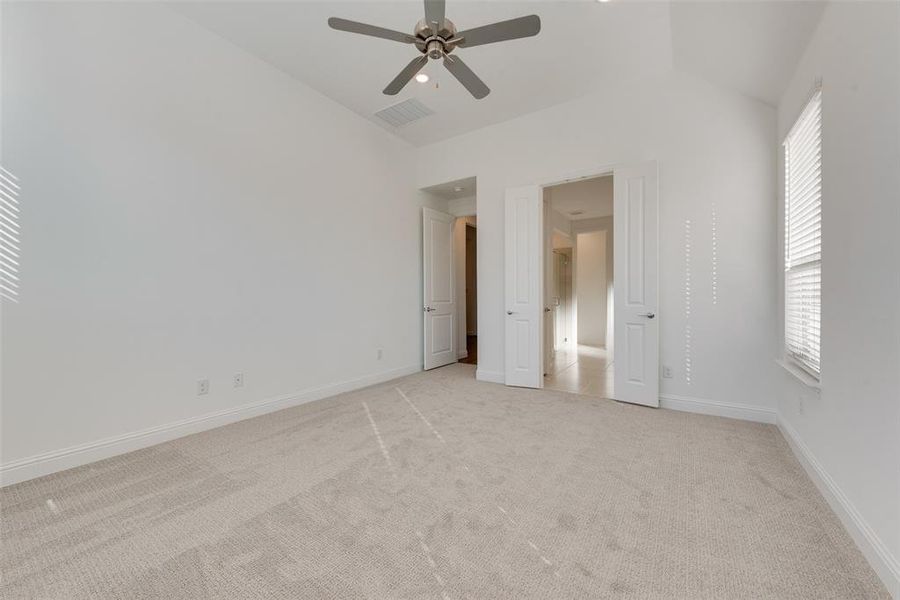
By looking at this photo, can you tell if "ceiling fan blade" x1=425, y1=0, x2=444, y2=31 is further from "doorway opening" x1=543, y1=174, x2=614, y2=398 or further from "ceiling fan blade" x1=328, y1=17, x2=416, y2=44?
"doorway opening" x1=543, y1=174, x2=614, y2=398

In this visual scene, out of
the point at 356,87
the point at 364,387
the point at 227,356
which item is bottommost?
the point at 364,387

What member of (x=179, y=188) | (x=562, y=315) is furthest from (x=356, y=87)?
(x=562, y=315)

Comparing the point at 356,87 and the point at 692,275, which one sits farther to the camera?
the point at 356,87

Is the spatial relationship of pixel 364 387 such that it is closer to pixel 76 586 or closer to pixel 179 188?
pixel 179 188

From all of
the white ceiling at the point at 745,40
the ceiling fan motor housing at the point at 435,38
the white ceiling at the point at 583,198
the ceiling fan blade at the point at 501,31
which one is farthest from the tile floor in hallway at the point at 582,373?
the ceiling fan motor housing at the point at 435,38

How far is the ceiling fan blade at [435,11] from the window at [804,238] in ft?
7.38

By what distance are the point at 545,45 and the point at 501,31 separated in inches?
51.3

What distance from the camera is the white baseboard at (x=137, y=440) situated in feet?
6.78

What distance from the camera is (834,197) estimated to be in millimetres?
1814

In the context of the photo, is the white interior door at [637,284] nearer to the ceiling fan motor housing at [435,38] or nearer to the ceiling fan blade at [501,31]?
the ceiling fan blade at [501,31]

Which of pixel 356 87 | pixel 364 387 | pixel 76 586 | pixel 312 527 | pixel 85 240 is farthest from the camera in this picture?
pixel 364 387

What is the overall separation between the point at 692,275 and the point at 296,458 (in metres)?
3.66

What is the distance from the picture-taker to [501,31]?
2.00 meters

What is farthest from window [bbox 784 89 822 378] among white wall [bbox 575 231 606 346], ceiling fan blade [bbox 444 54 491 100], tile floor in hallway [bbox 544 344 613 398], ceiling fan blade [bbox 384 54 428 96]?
white wall [bbox 575 231 606 346]
